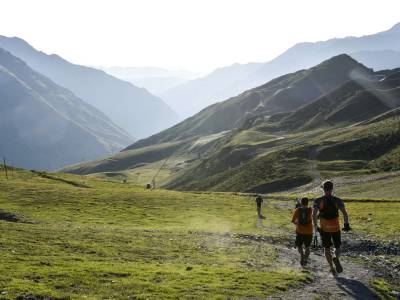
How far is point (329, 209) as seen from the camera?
21453mm

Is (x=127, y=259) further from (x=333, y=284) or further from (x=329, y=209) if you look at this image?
(x=329, y=209)

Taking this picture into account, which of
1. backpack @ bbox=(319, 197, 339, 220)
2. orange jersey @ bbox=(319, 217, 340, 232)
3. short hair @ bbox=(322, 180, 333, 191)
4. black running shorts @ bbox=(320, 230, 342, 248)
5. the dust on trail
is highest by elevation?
short hair @ bbox=(322, 180, 333, 191)

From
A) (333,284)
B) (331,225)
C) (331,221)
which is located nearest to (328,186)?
(331,221)

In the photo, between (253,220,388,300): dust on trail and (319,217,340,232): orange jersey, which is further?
(319,217,340,232): orange jersey

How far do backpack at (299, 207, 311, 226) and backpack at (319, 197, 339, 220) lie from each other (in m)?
1.94

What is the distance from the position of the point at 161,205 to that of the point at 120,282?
4579cm

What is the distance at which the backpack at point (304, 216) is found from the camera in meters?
23.5

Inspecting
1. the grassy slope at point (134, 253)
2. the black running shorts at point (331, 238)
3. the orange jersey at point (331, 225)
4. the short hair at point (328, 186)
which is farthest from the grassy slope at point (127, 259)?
the short hair at point (328, 186)

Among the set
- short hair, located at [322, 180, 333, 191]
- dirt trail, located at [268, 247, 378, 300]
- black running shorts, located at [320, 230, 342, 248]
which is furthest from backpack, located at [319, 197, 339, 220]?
dirt trail, located at [268, 247, 378, 300]

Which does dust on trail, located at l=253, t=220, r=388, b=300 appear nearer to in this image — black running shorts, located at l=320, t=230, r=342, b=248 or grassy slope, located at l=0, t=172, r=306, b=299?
grassy slope, located at l=0, t=172, r=306, b=299

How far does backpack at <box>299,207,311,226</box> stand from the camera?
2352cm

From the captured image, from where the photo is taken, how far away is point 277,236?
4069cm

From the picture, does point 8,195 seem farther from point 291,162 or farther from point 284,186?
point 291,162

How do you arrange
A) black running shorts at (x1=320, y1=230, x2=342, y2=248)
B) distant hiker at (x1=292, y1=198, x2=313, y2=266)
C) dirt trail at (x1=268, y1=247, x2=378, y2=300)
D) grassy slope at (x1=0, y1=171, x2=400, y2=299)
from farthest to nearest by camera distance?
1. distant hiker at (x1=292, y1=198, x2=313, y2=266)
2. black running shorts at (x1=320, y1=230, x2=342, y2=248)
3. dirt trail at (x1=268, y1=247, x2=378, y2=300)
4. grassy slope at (x1=0, y1=171, x2=400, y2=299)
